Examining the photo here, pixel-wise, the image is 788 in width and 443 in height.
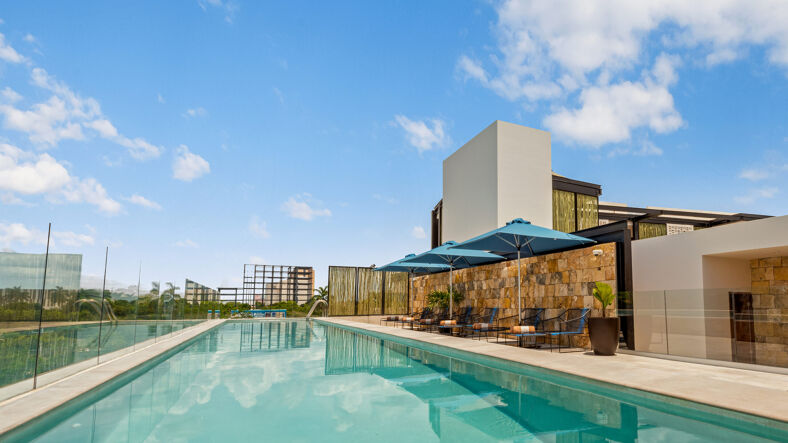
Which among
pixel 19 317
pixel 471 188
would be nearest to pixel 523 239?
pixel 19 317

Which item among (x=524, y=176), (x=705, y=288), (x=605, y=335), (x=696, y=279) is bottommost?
(x=605, y=335)

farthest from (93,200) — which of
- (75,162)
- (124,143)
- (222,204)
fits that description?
(222,204)

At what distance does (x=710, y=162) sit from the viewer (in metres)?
25.4

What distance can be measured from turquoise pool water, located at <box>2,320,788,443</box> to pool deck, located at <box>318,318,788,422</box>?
0.50 feet

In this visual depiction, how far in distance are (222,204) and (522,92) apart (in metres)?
18.0

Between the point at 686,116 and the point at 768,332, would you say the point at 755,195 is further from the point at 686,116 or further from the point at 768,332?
the point at 768,332

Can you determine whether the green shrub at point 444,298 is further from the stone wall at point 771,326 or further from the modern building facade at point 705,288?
the stone wall at point 771,326

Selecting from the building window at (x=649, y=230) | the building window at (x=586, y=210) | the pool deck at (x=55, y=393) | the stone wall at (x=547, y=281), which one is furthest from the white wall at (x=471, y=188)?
the pool deck at (x=55, y=393)

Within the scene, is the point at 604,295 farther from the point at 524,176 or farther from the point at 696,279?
the point at 524,176

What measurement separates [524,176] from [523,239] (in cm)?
778

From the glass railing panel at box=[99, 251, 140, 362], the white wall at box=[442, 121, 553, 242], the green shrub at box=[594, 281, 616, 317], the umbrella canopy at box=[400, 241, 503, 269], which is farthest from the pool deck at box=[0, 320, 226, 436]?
the white wall at box=[442, 121, 553, 242]

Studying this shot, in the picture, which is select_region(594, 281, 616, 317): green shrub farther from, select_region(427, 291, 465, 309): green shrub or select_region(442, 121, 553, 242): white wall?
select_region(442, 121, 553, 242): white wall

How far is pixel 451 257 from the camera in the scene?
44.2 ft

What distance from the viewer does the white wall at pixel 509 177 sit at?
653 inches
